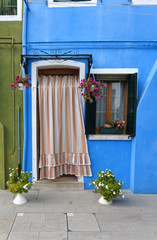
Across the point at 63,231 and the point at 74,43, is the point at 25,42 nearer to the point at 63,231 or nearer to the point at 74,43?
the point at 74,43

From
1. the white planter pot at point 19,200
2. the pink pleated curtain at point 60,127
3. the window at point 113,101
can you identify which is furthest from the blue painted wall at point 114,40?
the white planter pot at point 19,200

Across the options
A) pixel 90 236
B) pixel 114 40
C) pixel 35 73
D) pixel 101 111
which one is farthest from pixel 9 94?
pixel 90 236

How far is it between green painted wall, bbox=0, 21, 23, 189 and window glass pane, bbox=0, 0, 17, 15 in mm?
352

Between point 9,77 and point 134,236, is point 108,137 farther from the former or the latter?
point 9,77

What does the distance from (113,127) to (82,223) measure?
103 inches

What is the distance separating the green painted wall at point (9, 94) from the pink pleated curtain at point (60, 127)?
0.75 m

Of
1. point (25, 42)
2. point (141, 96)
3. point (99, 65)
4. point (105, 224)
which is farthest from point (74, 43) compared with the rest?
point (105, 224)

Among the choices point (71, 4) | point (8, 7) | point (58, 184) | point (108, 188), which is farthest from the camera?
point (58, 184)

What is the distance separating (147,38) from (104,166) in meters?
3.71

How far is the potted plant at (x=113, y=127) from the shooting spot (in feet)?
17.3

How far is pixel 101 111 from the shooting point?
18.2 feet

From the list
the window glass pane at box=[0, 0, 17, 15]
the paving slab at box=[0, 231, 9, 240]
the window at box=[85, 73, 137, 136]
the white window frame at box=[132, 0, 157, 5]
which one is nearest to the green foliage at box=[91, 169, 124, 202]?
the window at box=[85, 73, 137, 136]

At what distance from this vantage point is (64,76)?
531 cm

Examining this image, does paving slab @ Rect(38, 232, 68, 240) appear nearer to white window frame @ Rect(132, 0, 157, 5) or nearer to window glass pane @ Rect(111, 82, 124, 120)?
window glass pane @ Rect(111, 82, 124, 120)
